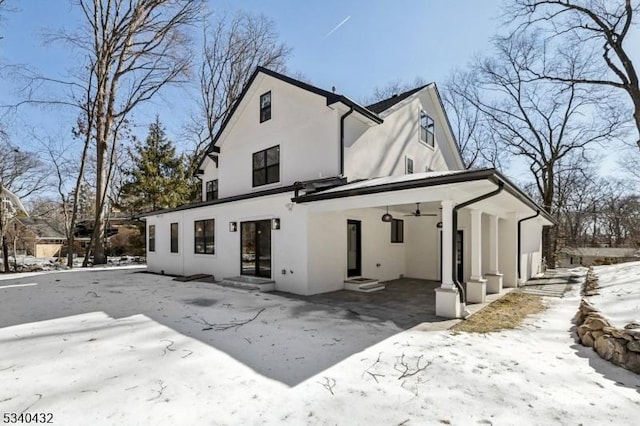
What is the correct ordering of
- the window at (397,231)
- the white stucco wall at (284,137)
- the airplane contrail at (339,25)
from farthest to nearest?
1. the airplane contrail at (339,25)
2. the window at (397,231)
3. the white stucco wall at (284,137)

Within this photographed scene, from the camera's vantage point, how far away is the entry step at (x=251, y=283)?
8.95 meters

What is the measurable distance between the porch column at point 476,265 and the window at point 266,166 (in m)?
6.24

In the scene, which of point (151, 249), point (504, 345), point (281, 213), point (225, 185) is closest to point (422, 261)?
point (281, 213)

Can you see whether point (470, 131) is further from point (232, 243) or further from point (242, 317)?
point (242, 317)

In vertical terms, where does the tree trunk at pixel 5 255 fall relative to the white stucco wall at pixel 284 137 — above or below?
below

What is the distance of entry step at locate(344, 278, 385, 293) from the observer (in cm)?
902

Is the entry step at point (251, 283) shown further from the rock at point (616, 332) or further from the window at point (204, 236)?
the rock at point (616, 332)

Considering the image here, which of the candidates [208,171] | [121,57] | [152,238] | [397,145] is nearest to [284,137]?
[397,145]

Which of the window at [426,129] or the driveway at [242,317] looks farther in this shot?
the window at [426,129]

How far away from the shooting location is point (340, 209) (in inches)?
302

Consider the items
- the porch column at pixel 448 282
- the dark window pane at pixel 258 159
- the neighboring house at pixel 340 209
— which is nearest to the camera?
the porch column at pixel 448 282

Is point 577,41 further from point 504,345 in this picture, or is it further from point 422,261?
point 504,345

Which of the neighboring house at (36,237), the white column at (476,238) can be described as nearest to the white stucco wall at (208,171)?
the neighboring house at (36,237)

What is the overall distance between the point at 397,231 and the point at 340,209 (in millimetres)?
4723
